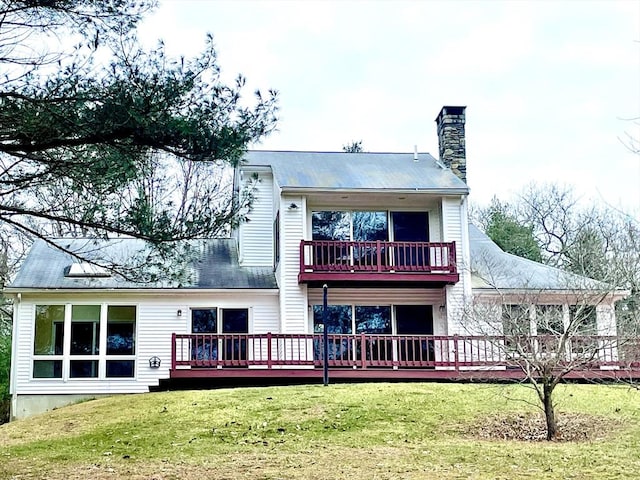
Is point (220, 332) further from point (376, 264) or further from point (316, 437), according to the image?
point (316, 437)

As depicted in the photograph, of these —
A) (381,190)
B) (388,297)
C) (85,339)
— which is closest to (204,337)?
(85,339)

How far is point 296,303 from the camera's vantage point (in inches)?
807

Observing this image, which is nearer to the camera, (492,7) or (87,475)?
(87,475)

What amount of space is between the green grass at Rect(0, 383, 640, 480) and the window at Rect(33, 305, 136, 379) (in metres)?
3.32

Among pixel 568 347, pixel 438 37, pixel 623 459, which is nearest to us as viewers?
pixel 623 459

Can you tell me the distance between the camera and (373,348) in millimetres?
20516

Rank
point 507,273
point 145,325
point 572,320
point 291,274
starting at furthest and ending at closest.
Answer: point 507,273 → point 291,274 → point 145,325 → point 572,320

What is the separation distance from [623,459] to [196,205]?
651 cm

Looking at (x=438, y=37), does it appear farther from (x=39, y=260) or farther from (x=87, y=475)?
(x=87, y=475)

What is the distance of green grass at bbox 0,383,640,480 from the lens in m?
10.2

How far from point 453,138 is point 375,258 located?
217 inches

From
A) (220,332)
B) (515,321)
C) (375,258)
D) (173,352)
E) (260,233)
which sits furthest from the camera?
(260,233)

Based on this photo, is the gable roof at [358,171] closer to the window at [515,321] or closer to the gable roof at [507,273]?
the gable roof at [507,273]

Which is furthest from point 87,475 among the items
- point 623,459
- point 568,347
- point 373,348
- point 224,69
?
point 373,348
